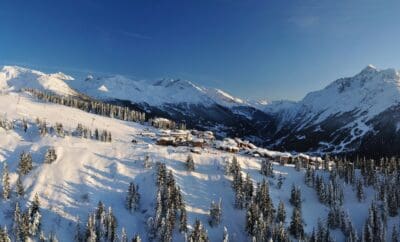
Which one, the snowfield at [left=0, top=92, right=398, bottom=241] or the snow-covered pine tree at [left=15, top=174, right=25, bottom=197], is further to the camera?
the snow-covered pine tree at [left=15, top=174, right=25, bottom=197]

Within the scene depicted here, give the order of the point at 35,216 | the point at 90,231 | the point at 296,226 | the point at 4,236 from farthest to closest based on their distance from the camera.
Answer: the point at 296,226 < the point at 35,216 < the point at 90,231 < the point at 4,236

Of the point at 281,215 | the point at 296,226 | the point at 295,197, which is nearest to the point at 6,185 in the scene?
the point at 281,215

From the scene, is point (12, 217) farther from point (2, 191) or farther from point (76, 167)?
point (76, 167)

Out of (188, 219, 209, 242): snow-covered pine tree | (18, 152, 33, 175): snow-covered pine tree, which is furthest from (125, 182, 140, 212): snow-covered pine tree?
(18, 152, 33, 175): snow-covered pine tree

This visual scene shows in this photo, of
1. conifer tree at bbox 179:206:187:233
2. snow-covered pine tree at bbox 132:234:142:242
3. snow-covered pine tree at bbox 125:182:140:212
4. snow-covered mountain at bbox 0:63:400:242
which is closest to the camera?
snow-covered pine tree at bbox 132:234:142:242

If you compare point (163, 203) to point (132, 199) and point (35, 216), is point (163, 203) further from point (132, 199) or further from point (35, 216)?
point (35, 216)

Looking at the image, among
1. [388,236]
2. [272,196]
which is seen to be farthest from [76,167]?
[388,236]

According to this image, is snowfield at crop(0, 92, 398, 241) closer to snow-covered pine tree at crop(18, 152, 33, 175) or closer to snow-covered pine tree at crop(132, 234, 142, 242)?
snow-covered pine tree at crop(18, 152, 33, 175)

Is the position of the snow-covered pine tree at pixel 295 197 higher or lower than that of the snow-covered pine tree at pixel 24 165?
lower

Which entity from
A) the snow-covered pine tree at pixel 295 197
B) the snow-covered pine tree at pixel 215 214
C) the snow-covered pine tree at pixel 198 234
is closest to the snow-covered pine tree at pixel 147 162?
the snow-covered pine tree at pixel 215 214

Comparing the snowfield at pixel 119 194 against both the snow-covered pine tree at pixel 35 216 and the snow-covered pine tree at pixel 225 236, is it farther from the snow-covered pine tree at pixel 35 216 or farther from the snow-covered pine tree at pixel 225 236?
the snow-covered pine tree at pixel 225 236

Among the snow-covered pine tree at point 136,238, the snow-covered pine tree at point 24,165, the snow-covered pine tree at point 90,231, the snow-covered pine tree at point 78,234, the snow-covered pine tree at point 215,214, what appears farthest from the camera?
the snow-covered pine tree at point 24,165
